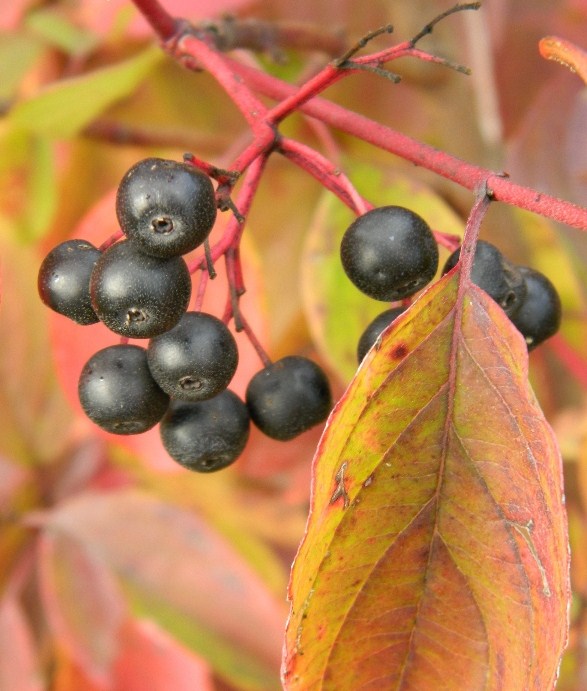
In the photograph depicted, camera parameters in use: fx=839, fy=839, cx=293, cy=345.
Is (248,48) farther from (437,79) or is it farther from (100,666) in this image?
(100,666)

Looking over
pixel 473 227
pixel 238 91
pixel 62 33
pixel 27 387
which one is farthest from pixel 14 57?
pixel 473 227

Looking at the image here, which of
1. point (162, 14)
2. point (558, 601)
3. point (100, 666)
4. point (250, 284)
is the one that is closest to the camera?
point (558, 601)

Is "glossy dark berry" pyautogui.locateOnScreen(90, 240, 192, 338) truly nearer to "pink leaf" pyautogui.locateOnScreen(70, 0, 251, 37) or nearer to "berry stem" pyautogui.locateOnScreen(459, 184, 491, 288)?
"berry stem" pyautogui.locateOnScreen(459, 184, 491, 288)

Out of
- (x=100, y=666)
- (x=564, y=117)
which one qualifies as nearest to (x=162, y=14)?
(x=564, y=117)

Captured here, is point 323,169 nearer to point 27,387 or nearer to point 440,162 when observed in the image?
point 440,162

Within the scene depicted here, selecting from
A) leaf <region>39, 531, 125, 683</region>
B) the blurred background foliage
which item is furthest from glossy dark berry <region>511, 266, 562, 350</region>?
leaf <region>39, 531, 125, 683</region>

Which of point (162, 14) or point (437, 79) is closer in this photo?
point (162, 14)

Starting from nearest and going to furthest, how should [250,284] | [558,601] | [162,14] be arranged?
[558,601] → [162,14] → [250,284]
